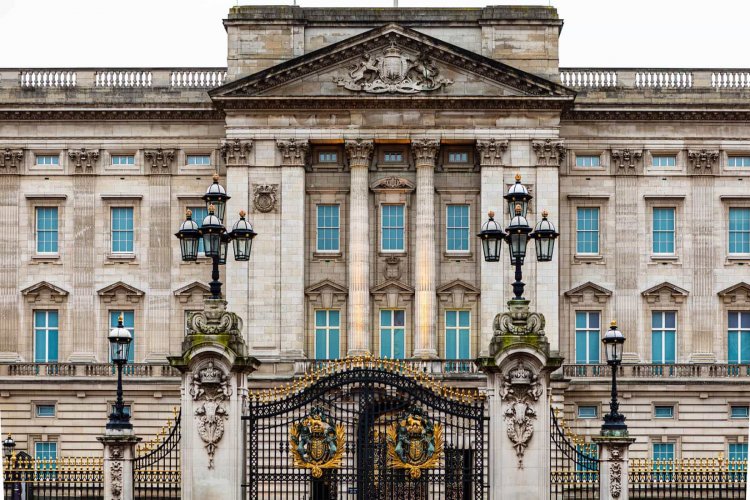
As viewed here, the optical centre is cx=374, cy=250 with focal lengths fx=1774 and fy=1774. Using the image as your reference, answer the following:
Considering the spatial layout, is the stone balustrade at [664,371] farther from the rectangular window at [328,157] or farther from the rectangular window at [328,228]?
the rectangular window at [328,157]

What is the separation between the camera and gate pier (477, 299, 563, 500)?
142ft

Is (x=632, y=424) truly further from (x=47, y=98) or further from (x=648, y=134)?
(x=47, y=98)

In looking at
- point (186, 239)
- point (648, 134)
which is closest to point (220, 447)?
point (186, 239)

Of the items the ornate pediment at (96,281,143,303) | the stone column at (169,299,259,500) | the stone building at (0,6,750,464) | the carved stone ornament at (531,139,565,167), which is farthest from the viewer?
the ornate pediment at (96,281,143,303)

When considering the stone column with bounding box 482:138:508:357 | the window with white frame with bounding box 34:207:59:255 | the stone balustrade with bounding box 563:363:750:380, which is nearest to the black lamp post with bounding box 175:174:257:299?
the stone column with bounding box 482:138:508:357

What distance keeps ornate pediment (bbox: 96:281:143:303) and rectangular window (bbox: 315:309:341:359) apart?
310 inches

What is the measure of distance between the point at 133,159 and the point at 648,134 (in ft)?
72.7

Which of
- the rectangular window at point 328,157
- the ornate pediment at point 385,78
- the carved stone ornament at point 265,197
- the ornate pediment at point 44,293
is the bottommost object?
the ornate pediment at point 44,293

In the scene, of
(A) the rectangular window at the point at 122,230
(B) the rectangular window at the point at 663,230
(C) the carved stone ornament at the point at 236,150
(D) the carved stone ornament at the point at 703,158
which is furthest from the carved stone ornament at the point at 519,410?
(A) the rectangular window at the point at 122,230

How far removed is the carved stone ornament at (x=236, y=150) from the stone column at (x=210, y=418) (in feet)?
100

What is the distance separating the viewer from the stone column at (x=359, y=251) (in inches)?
2872

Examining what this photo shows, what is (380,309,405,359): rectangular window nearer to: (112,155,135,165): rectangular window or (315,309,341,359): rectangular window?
(315,309,341,359): rectangular window

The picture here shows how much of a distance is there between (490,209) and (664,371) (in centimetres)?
1006

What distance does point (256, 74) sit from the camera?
239ft
